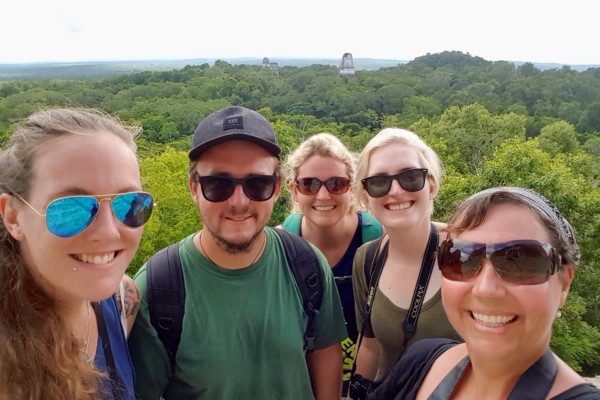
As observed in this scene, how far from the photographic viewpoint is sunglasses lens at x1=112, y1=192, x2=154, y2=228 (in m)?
2.07

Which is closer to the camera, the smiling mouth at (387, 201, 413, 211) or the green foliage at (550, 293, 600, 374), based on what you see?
the smiling mouth at (387, 201, 413, 211)

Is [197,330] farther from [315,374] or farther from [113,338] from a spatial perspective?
[315,374]

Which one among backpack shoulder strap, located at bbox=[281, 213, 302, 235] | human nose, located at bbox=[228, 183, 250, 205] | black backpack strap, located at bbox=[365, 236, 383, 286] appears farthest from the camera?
backpack shoulder strap, located at bbox=[281, 213, 302, 235]

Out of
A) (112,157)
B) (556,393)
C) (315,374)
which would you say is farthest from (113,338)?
(556,393)

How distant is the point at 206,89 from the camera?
295 feet

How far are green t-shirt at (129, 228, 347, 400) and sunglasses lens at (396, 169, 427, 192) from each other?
1.17 metres

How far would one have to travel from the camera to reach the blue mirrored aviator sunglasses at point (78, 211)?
192 centimetres

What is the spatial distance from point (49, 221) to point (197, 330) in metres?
1.15

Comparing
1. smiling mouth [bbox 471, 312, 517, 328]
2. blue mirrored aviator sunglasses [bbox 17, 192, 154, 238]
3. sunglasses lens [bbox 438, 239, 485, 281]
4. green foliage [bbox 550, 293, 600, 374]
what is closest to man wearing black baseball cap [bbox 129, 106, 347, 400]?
blue mirrored aviator sunglasses [bbox 17, 192, 154, 238]

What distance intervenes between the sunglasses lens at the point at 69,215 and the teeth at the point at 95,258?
0.40 feet

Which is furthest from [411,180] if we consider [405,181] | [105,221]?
[105,221]

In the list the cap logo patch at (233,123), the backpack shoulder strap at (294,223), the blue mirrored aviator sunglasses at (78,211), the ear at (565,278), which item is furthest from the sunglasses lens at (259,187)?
the backpack shoulder strap at (294,223)

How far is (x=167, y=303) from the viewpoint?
2.74m

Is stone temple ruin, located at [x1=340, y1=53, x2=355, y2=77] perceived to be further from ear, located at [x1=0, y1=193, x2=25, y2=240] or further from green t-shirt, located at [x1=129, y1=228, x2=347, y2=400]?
ear, located at [x1=0, y1=193, x2=25, y2=240]
